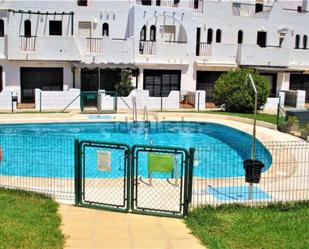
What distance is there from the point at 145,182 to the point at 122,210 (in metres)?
2.11

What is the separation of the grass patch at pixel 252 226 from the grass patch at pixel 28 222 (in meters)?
2.40

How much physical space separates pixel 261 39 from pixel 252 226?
101ft

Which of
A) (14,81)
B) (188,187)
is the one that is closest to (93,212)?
(188,187)

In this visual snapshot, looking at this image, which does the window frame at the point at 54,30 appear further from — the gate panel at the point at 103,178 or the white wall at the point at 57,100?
the gate panel at the point at 103,178

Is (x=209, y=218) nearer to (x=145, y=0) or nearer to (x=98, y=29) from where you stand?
(x=98, y=29)

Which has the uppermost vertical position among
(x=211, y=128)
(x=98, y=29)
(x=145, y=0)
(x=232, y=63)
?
(x=145, y=0)

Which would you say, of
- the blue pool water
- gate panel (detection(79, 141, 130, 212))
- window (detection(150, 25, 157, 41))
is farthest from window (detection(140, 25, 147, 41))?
gate panel (detection(79, 141, 130, 212))

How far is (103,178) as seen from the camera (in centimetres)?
1166

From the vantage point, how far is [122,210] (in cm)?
927

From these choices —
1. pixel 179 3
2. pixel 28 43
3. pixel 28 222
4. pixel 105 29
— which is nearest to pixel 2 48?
pixel 28 43

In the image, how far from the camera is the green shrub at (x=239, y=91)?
87.1 feet

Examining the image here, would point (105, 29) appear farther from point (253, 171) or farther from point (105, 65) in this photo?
point (253, 171)

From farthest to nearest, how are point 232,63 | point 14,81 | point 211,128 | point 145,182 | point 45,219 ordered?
point 232,63 → point 14,81 → point 211,128 → point 145,182 → point 45,219

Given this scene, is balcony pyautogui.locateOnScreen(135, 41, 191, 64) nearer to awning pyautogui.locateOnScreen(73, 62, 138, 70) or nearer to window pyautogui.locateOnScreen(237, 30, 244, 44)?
awning pyautogui.locateOnScreen(73, 62, 138, 70)
